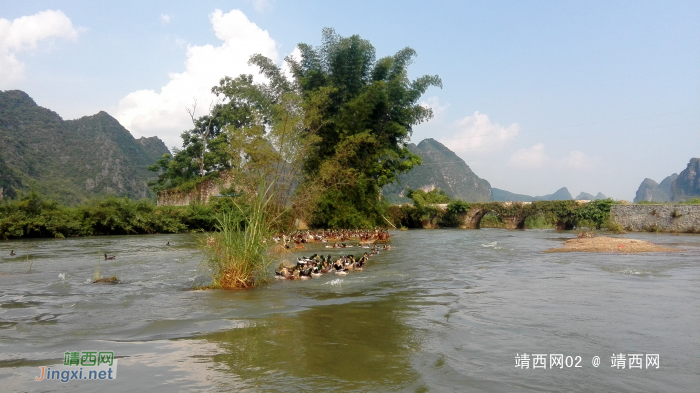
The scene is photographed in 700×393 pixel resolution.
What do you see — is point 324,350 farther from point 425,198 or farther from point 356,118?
point 425,198

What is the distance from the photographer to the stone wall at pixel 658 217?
26.7 meters

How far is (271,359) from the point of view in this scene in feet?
15.9

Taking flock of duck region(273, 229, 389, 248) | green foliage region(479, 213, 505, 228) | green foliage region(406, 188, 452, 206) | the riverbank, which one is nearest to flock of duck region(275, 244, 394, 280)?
flock of duck region(273, 229, 389, 248)

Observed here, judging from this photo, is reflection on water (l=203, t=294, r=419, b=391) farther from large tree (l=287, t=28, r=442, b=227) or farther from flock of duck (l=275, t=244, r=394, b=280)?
large tree (l=287, t=28, r=442, b=227)

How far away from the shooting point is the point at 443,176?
92375mm

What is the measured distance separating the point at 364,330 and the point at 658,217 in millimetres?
27934

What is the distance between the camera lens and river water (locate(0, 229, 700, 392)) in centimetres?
434

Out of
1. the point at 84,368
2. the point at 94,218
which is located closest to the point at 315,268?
the point at 84,368

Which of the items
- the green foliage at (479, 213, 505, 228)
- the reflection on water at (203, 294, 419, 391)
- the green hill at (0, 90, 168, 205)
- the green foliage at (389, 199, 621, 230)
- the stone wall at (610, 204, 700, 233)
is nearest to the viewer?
the reflection on water at (203, 294, 419, 391)

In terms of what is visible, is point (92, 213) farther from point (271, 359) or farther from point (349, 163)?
point (271, 359)

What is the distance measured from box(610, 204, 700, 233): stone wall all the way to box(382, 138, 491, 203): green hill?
49.0m

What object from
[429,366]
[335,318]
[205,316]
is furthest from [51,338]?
[429,366]

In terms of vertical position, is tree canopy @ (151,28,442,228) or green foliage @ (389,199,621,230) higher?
tree canopy @ (151,28,442,228)

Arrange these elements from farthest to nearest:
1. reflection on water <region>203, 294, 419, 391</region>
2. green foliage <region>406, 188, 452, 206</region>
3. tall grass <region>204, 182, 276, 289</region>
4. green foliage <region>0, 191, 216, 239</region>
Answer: green foliage <region>406, 188, 452, 206</region>
green foliage <region>0, 191, 216, 239</region>
tall grass <region>204, 182, 276, 289</region>
reflection on water <region>203, 294, 419, 391</region>
